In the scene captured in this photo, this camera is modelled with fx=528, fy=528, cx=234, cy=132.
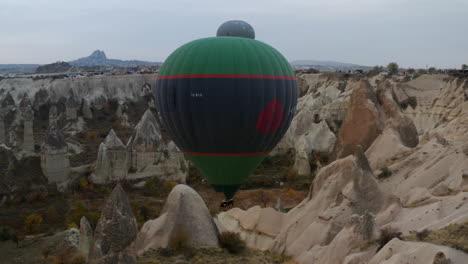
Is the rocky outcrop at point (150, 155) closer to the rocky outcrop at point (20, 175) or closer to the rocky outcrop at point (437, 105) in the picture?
the rocky outcrop at point (20, 175)

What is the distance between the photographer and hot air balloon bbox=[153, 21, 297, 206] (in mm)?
12648

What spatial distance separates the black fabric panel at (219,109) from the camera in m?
12.6

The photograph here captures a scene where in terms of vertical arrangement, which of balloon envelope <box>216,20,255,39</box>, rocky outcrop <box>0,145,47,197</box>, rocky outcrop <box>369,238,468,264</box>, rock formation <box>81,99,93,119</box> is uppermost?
balloon envelope <box>216,20,255,39</box>

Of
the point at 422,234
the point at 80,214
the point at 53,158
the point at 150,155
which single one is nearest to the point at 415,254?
the point at 422,234

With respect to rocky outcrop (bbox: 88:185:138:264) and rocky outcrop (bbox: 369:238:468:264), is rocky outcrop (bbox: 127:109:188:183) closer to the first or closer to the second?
rocky outcrop (bbox: 88:185:138:264)

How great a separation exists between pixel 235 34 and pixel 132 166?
477 inches

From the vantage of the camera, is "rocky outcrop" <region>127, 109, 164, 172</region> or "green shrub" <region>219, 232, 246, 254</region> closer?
"green shrub" <region>219, 232, 246, 254</region>

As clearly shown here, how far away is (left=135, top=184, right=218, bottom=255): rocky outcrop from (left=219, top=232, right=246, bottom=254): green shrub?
0.60 ft

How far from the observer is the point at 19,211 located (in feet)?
67.8

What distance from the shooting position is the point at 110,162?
79.2 ft

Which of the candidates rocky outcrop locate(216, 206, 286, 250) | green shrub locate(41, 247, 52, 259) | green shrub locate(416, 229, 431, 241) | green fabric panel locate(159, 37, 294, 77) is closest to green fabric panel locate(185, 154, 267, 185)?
rocky outcrop locate(216, 206, 286, 250)

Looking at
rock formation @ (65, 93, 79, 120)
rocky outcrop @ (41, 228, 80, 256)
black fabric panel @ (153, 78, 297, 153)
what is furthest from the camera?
rock formation @ (65, 93, 79, 120)

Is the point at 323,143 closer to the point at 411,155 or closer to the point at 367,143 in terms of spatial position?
the point at 367,143

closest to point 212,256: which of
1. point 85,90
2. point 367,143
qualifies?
point 367,143
